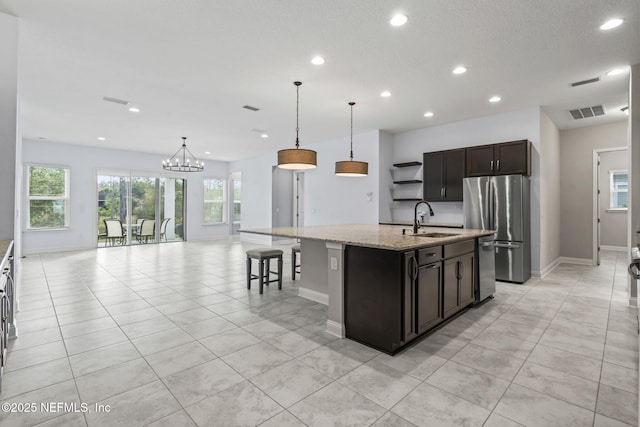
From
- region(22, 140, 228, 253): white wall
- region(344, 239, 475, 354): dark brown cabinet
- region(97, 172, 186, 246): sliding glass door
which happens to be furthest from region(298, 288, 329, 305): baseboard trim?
region(22, 140, 228, 253): white wall

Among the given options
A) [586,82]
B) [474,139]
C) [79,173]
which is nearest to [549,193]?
[474,139]

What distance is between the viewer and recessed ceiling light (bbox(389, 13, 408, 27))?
2.68m

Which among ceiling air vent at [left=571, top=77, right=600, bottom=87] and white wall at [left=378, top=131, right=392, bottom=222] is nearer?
ceiling air vent at [left=571, top=77, right=600, bottom=87]

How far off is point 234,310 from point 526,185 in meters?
4.78

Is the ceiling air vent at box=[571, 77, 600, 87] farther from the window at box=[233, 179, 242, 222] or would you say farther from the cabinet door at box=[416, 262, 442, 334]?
the window at box=[233, 179, 242, 222]

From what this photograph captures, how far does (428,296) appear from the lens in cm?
279

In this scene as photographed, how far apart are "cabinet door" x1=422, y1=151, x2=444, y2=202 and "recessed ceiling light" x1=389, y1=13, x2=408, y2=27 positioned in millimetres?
3586

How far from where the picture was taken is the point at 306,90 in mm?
4438

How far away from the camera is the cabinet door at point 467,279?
3.32 metres

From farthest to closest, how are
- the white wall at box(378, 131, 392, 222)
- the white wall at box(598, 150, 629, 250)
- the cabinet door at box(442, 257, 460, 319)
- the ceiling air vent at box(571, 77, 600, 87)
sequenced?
the white wall at box(598, 150, 629, 250) → the white wall at box(378, 131, 392, 222) → the ceiling air vent at box(571, 77, 600, 87) → the cabinet door at box(442, 257, 460, 319)

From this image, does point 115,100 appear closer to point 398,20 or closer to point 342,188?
point 398,20

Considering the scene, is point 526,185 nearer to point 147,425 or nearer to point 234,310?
point 234,310

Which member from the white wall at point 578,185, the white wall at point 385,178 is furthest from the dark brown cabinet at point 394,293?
the white wall at point 578,185

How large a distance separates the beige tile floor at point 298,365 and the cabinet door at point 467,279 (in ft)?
0.70
